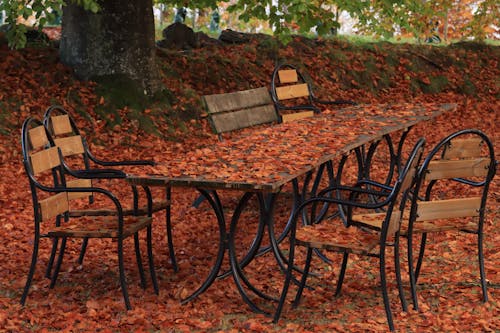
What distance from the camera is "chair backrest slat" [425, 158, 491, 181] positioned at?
4789 mm

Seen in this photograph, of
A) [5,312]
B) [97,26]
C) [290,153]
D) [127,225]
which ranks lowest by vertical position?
[5,312]

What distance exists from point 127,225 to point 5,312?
900mm

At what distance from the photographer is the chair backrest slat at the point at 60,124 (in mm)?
5887

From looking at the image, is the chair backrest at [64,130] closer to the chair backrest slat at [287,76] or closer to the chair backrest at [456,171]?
the chair backrest at [456,171]

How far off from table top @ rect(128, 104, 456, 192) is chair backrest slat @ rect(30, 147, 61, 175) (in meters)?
0.68

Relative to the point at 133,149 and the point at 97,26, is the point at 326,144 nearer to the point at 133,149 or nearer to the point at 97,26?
the point at 133,149

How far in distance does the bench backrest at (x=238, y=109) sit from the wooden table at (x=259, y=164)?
932 mm

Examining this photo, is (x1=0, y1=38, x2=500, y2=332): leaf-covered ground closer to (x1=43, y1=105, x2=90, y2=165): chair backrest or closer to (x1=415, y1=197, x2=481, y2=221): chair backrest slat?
(x1=415, y1=197, x2=481, y2=221): chair backrest slat

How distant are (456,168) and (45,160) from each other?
2557mm

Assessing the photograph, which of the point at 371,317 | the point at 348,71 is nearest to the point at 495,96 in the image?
the point at 348,71

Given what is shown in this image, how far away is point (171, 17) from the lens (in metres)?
26.2

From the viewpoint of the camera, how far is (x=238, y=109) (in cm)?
825

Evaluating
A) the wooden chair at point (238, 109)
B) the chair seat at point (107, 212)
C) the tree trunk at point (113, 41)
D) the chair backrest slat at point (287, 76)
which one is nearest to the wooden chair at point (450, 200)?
the chair seat at point (107, 212)

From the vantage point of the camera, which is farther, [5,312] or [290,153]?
[290,153]
